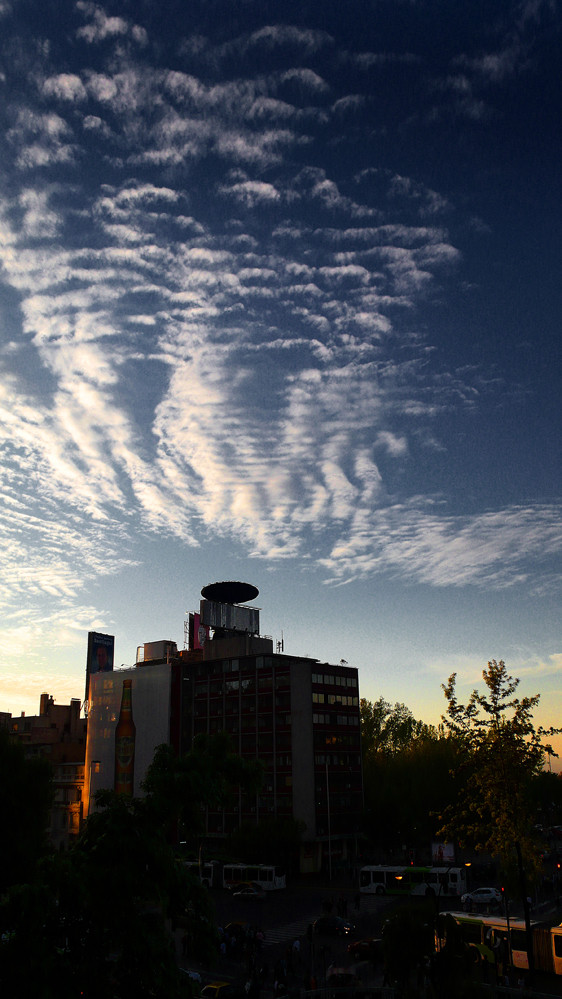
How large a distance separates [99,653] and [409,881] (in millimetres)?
73888

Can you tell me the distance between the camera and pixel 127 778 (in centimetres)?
10369

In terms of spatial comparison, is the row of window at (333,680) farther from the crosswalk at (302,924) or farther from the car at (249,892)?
the crosswalk at (302,924)

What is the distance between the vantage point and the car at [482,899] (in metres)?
54.3

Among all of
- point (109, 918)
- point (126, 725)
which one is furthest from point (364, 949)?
point (126, 725)

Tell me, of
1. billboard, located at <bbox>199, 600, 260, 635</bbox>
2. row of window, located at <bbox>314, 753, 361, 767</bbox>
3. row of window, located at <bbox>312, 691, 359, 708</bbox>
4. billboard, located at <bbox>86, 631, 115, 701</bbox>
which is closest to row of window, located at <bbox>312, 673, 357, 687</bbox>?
row of window, located at <bbox>312, 691, 359, 708</bbox>

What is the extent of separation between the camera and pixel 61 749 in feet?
390

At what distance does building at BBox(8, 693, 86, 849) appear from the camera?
10812cm

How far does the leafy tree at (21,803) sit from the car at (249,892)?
23731 mm

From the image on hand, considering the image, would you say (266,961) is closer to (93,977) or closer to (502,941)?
(502,941)

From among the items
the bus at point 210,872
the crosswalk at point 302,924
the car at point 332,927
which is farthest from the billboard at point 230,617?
the car at point 332,927

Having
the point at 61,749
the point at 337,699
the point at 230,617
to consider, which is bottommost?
the point at 61,749

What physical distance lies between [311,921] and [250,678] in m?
41.9

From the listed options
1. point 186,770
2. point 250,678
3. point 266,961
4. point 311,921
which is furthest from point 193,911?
point 250,678

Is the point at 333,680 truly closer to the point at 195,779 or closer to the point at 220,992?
the point at 220,992
